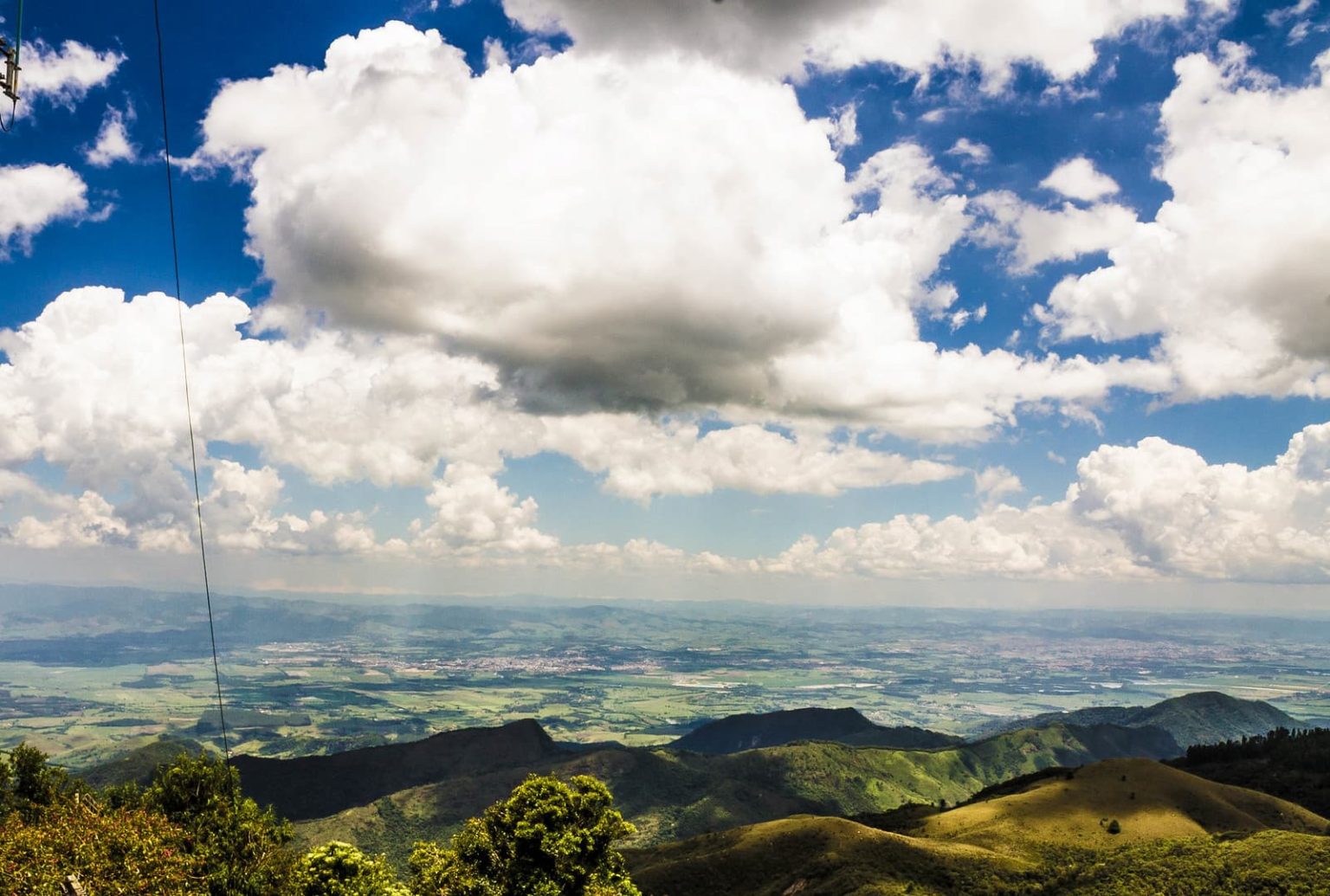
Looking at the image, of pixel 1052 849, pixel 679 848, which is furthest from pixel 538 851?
pixel 679 848

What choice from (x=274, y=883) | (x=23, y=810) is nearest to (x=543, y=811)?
(x=274, y=883)

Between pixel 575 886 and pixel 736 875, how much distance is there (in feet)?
277

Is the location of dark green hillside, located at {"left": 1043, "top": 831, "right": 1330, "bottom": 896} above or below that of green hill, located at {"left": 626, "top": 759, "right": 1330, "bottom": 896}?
above

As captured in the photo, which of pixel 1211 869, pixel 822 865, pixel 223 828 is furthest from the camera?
pixel 822 865

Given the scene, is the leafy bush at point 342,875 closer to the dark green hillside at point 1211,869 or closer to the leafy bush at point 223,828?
the leafy bush at point 223,828

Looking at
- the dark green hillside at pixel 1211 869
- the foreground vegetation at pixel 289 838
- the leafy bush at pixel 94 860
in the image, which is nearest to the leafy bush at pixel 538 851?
the foreground vegetation at pixel 289 838

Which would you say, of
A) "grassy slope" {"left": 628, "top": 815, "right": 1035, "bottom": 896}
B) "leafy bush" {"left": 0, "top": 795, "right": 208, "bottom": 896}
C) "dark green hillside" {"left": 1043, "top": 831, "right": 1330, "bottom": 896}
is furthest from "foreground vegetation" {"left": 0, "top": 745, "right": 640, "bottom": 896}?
"dark green hillside" {"left": 1043, "top": 831, "right": 1330, "bottom": 896}

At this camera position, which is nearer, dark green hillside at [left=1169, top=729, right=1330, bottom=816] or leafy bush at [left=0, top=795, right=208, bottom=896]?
leafy bush at [left=0, top=795, right=208, bottom=896]

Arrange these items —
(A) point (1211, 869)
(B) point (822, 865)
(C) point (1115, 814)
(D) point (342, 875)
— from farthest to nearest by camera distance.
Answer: (C) point (1115, 814)
(B) point (822, 865)
(A) point (1211, 869)
(D) point (342, 875)

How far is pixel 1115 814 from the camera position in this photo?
127m

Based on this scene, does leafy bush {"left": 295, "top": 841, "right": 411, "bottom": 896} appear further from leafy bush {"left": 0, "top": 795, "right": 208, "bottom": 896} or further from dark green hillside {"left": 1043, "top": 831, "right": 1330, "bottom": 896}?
dark green hillside {"left": 1043, "top": 831, "right": 1330, "bottom": 896}

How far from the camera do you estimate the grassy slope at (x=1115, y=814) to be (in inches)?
4633

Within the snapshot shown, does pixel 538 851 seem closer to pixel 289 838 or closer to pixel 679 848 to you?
pixel 289 838

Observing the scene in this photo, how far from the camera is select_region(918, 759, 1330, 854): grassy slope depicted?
11769 centimetres
